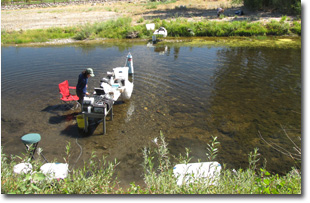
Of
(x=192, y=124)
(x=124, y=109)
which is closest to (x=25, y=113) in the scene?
(x=124, y=109)

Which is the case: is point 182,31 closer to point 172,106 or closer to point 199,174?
point 172,106

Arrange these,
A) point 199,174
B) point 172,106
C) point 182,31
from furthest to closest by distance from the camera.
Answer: point 182,31 < point 172,106 < point 199,174

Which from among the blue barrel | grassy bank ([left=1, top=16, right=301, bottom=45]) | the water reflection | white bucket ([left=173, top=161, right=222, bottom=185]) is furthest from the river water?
grassy bank ([left=1, top=16, right=301, bottom=45])

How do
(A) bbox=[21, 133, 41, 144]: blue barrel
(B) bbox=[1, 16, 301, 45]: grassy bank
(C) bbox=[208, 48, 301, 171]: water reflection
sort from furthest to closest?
(B) bbox=[1, 16, 301, 45]: grassy bank
(C) bbox=[208, 48, 301, 171]: water reflection
(A) bbox=[21, 133, 41, 144]: blue barrel

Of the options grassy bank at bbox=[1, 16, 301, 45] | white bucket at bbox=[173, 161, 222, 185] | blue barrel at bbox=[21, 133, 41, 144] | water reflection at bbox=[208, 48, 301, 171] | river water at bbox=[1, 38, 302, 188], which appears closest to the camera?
white bucket at bbox=[173, 161, 222, 185]

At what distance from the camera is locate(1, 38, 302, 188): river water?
26.1 feet

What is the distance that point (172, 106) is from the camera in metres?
10.8

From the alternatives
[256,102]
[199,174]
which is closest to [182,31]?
[256,102]

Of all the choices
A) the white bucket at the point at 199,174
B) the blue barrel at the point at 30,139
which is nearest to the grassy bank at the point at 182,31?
the blue barrel at the point at 30,139

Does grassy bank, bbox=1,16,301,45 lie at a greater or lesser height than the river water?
greater

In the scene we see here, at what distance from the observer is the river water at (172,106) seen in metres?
7.96

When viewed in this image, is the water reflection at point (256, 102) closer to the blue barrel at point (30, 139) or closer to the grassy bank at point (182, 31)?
the blue barrel at point (30, 139)

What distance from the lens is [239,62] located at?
16656mm

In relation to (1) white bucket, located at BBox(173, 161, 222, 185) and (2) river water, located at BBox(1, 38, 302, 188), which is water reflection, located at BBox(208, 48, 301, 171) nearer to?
(2) river water, located at BBox(1, 38, 302, 188)
